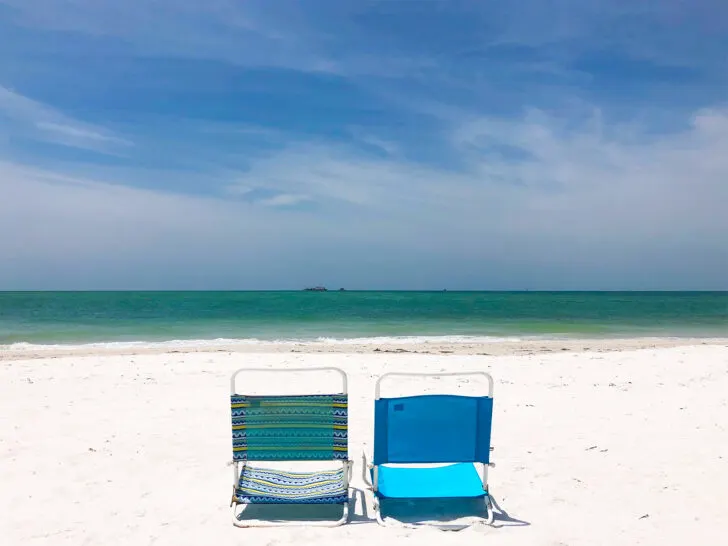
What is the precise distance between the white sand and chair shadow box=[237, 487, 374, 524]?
0.37 ft

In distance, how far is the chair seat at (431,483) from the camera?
170 inches

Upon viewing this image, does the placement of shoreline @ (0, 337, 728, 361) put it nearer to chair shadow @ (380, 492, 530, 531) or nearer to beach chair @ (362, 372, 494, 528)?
chair shadow @ (380, 492, 530, 531)

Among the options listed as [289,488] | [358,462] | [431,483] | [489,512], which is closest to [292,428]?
[289,488]

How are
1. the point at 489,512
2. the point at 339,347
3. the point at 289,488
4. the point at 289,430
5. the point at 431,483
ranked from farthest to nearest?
the point at 339,347 < the point at 431,483 < the point at 289,488 < the point at 289,430 < the point at 489,512

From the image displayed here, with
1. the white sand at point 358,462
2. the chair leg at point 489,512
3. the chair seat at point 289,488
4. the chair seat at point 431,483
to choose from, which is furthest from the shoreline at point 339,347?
the chair leg at point 489,512

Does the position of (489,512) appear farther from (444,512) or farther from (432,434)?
(432,434)

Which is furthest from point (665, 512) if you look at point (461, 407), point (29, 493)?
point (29, 493)

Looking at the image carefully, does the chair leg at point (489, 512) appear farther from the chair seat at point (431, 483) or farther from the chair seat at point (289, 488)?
the chair seat at point (289, 488)

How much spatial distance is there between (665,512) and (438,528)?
1807 mm

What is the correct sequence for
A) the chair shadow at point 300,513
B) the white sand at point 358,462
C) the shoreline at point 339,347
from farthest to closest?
the shoreline at point 339,347 → the chair shadow at point 300,513 → the white sand at point 358,462

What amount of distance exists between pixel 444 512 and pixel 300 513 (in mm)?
1132

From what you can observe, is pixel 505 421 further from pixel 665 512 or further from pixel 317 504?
pixel 317 504

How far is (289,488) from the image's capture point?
439 centimetres

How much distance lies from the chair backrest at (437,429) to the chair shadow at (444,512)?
1.37ft
